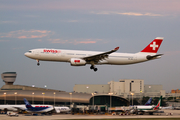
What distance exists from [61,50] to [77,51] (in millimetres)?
4231

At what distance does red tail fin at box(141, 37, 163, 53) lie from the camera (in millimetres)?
83838

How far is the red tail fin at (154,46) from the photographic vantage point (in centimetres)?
8384

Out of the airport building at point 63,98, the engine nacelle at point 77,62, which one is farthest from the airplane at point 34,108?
the airport building at point 63,98

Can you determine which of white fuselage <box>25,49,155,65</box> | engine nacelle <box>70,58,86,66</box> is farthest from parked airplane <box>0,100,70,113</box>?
engine nacelle <box>70,58,86,66</box>

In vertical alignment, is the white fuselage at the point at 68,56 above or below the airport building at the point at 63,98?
above

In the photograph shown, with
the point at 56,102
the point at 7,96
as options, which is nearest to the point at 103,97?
the point at 56,102

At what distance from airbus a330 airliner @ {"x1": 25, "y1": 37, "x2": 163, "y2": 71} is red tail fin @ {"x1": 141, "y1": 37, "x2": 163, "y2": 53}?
341cm

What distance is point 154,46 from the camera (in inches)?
3351

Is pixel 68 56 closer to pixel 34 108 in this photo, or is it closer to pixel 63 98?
pixel 34 108

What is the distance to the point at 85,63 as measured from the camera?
73.9 metres

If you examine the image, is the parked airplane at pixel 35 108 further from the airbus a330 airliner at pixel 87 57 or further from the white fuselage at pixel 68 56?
the white fuselage at pixel 68 56

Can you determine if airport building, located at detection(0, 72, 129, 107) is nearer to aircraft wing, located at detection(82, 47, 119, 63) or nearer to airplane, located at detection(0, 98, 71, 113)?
airplane, located at detection(0, 98, 71, 113)

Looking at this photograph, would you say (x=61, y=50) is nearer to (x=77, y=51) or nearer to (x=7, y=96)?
(x=77, y=51)

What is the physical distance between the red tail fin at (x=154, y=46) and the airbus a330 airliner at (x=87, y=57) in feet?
11.2
